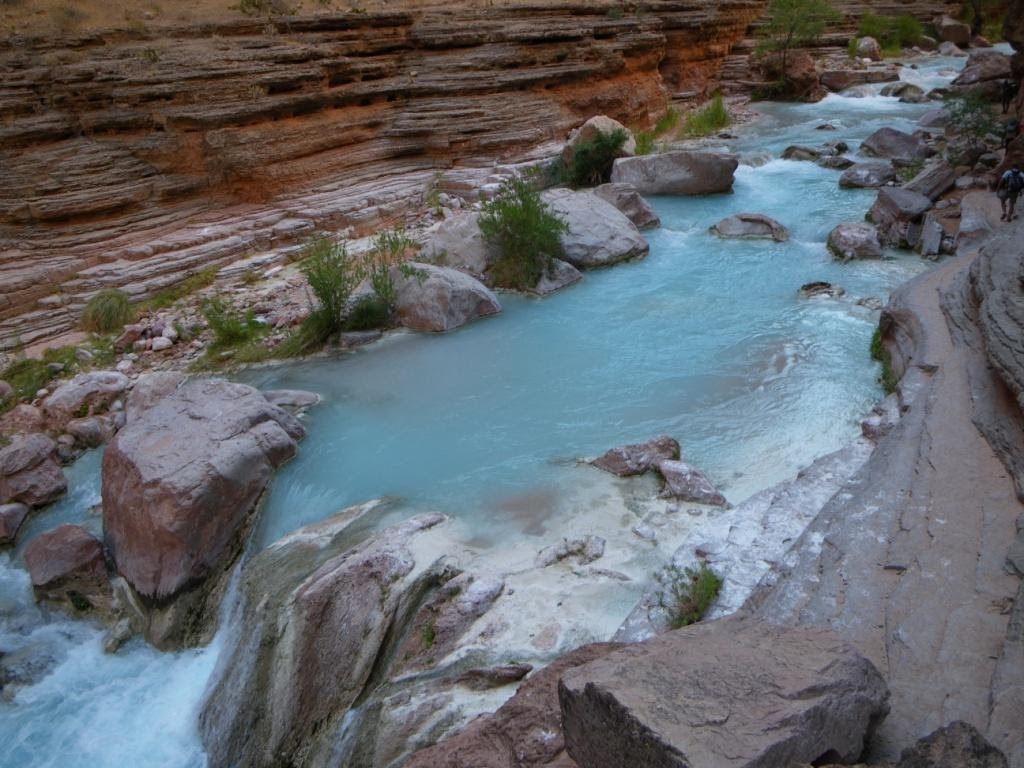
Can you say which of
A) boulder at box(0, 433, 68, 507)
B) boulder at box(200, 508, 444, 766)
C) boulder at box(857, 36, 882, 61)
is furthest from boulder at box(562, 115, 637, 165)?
boulder at box(857, 36, 882, 61)

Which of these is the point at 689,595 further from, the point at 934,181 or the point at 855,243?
the point at 934,181

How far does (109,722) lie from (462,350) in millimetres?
4560

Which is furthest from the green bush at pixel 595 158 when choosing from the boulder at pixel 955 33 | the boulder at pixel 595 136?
the boulder at pixel 955 33

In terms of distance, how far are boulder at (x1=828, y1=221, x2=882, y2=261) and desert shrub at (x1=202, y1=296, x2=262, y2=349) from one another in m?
6.82

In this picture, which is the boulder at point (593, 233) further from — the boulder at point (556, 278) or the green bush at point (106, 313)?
the green bush at point (106, 313)

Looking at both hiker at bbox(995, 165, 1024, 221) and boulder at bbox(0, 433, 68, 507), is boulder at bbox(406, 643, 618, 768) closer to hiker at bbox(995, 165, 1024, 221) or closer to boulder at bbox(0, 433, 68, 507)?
boulder at bbox(0, 433, 68, 507)

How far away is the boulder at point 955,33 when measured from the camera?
2347 centimetres

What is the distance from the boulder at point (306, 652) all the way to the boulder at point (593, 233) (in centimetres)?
586

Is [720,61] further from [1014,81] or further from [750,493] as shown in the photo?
[750,493]

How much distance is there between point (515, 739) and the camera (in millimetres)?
3080

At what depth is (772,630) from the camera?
321 centimetres

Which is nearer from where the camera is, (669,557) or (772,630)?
(772,630)

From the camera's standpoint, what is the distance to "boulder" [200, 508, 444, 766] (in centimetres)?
447

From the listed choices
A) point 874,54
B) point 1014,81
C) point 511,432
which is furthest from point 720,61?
point 511,432
